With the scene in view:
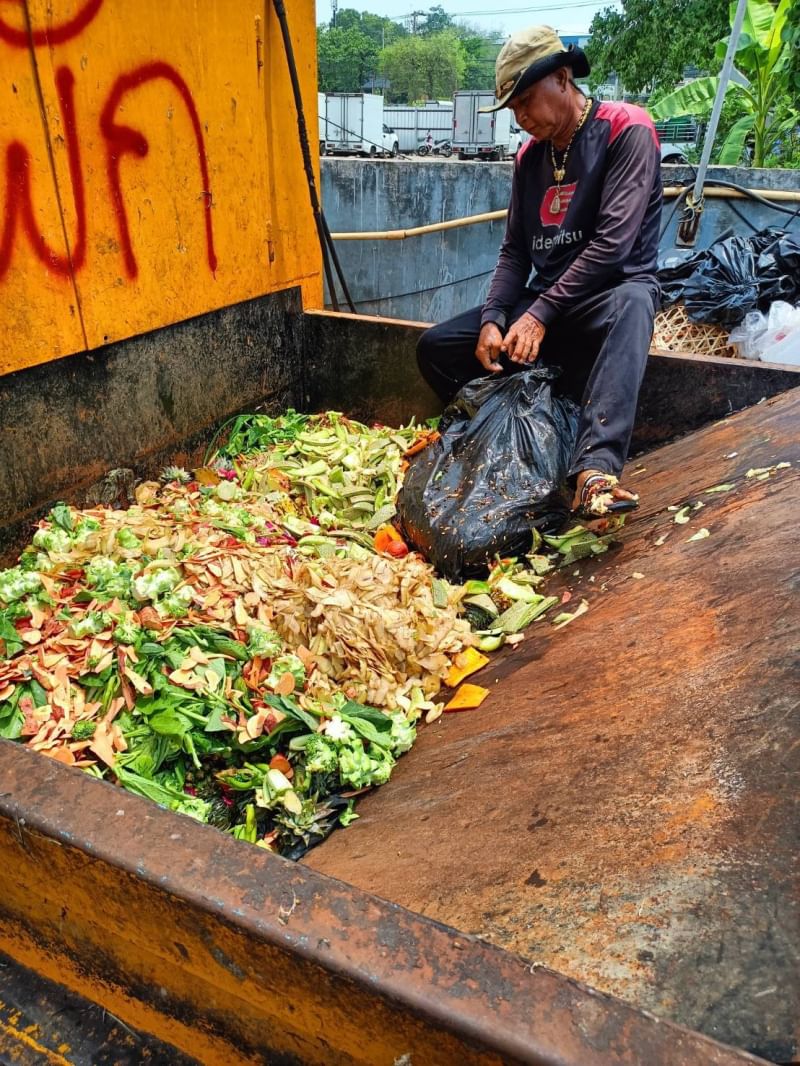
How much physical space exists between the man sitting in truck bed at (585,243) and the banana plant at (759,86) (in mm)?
7980

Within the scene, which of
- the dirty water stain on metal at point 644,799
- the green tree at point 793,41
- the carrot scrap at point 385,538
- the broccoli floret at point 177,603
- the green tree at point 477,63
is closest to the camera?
the dirty water stain on metal at point 644,799

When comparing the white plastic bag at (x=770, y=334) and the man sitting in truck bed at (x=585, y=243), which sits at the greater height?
the man sitting in truck bed at (x=585, y=243)

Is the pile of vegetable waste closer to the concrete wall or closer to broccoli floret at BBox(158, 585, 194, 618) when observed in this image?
broccoli floret at BBox(158, 585, 194, 618)

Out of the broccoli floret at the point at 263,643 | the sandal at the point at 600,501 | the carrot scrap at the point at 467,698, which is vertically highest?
the sandal at the point at 600,501

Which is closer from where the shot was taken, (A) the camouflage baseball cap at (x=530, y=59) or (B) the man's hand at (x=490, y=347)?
(A) the camouflage baseball cap at (x=530, y=59)

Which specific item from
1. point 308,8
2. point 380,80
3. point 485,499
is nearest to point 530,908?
point 485,499

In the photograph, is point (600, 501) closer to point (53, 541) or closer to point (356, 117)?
point (53, 541)

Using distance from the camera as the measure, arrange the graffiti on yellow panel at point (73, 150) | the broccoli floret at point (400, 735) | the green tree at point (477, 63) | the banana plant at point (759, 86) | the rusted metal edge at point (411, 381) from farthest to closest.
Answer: the green tree at point (477, 63), the banana plant at point (759, 86), the rusted metal edge at point (411, 381), the graffiti on yellow panel at point (73, 150), the broccoli floret at point (400, 735)

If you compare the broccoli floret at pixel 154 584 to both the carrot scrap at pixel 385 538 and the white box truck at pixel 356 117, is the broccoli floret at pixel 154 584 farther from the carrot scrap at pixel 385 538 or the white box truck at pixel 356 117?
the white box truck at pixel 356 117

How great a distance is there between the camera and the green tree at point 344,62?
7062 cm

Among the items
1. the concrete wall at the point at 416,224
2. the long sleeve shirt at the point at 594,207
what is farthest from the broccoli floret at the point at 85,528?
the concrete wall at the point at 416,224

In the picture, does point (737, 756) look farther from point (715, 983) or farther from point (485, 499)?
point (485, 499)

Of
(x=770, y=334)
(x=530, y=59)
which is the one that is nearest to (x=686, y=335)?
(x=770, y=334)

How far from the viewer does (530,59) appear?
2.87 metres
